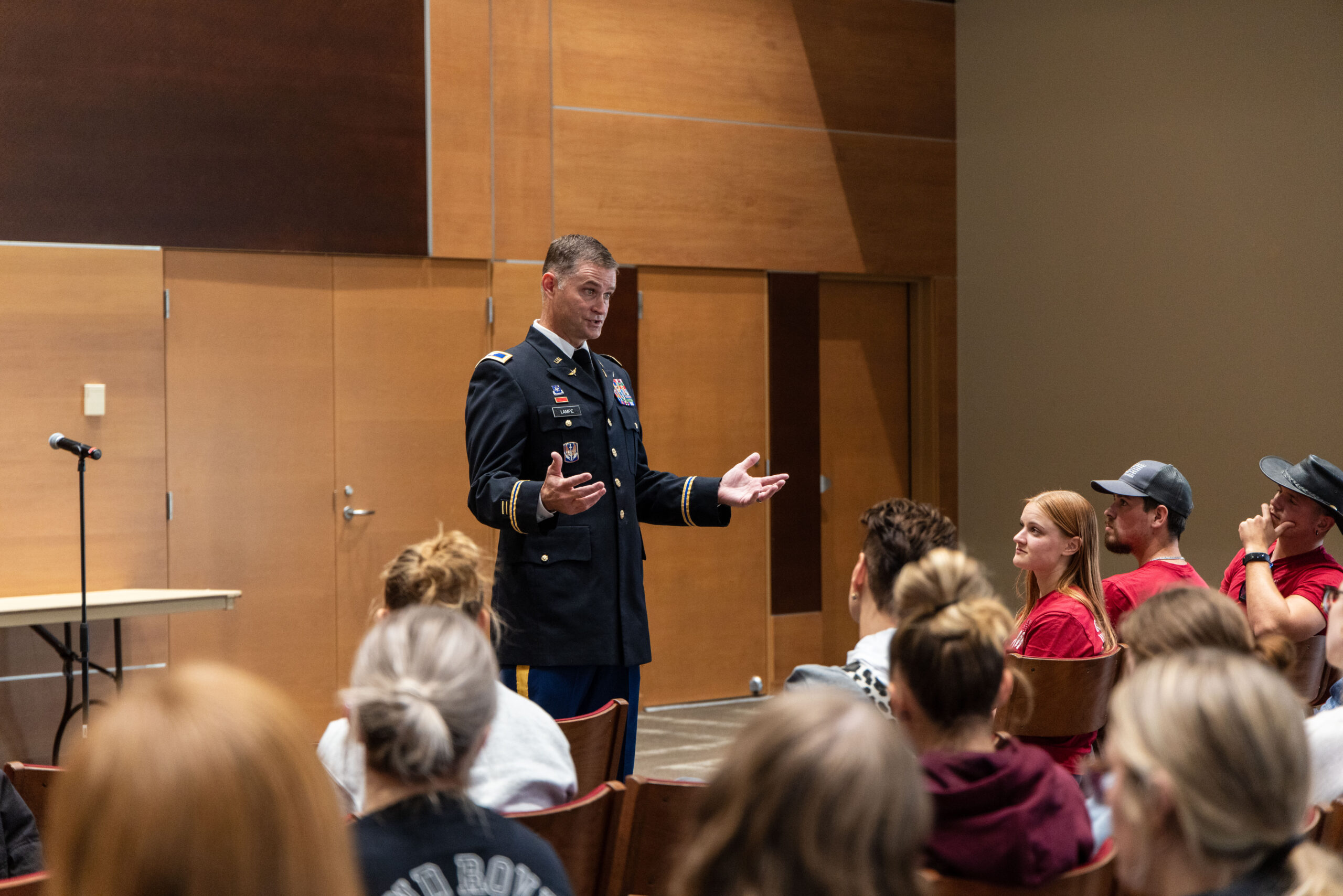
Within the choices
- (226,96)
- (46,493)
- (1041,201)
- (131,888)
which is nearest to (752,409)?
(1041,201)

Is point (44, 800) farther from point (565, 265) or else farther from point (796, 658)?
point (796, 658)

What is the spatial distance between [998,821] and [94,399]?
15.4ft

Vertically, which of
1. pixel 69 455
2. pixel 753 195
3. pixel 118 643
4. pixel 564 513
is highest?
pixel 753 195

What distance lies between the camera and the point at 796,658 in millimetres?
7098

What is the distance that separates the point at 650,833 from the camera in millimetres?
2123

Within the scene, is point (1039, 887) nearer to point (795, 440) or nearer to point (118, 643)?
point (118, 643)

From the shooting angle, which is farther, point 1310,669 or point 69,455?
point 69,455

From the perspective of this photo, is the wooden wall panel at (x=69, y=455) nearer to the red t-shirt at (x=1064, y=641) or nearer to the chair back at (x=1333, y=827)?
the red t-shirt at (x=1064, y=641)

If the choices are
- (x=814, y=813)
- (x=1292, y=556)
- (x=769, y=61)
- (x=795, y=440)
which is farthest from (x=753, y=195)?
(x=814, y=813)

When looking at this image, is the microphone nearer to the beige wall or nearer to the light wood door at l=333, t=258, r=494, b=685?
the light wood door at l=333, t=258, r=494, b=685

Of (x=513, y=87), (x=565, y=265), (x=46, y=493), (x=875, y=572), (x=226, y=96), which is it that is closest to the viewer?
(x=875, y=572)

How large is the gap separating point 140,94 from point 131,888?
5.23 m

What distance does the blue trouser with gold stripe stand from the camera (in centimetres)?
337

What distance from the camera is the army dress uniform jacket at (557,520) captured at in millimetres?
3344
